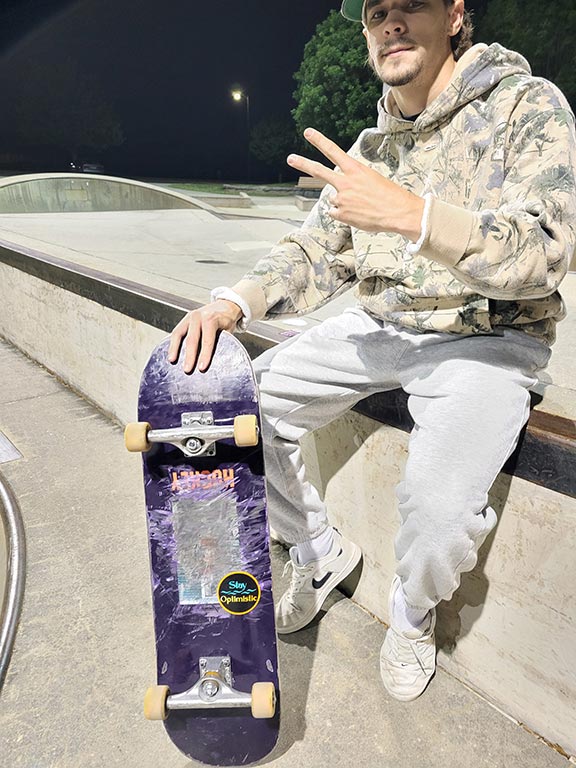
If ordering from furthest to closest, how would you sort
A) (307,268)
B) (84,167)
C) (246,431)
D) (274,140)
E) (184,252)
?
(274,140)
(84,167)
(184,252)
(307,268)
(246,431)

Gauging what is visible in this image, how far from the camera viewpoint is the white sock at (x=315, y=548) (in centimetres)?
201

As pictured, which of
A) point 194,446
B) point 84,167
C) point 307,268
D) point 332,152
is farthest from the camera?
point 84,167

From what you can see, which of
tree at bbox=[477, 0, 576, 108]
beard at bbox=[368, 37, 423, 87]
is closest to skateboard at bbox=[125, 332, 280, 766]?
beard at bbox=[368, 37, 423, 87]

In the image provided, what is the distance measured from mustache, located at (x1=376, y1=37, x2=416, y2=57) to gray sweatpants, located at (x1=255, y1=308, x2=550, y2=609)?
31.4 inches

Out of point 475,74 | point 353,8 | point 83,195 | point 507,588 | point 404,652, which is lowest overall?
point 83,195

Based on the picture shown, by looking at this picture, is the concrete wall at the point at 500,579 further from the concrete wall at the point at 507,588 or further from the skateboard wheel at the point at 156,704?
the skateboard wheel at the point at 156,704

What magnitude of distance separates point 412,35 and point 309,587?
1845 mm

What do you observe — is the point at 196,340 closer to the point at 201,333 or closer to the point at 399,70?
the point at 201,333

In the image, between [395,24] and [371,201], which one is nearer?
[371,201]

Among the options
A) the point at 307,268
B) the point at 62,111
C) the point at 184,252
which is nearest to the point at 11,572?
the point at 307,268

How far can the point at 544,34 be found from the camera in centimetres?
2517

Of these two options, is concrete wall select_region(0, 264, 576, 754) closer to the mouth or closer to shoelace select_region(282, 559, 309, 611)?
shoelace select_region(282, 559, 309, 611)

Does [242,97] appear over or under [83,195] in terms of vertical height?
over

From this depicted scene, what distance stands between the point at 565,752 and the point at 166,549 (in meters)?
1.30
